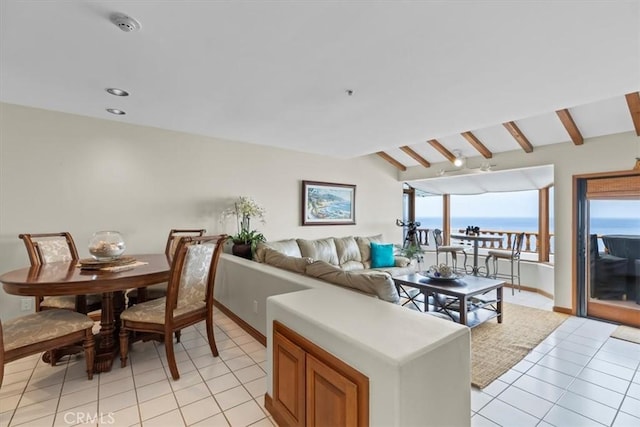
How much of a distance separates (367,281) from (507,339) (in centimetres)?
224

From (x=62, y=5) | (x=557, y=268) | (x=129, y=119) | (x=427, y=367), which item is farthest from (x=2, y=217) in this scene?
(x=557, y=268)

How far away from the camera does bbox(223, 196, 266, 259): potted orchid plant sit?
12.5 feet

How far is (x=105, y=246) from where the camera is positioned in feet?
8.57

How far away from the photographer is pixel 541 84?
255 cm

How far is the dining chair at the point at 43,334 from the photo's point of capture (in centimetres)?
185

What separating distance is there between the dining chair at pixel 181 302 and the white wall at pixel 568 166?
472 cm

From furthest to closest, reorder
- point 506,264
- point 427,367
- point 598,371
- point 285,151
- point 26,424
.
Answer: point 506,264, point 285,151, point 598,371, point 26,424, point 427,367

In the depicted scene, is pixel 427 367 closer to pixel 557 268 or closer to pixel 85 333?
pixel 85 333

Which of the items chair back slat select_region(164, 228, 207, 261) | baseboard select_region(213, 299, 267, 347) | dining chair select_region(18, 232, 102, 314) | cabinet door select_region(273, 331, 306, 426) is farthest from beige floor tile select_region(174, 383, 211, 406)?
chair back slat select_region(164, 228, 207, 261)

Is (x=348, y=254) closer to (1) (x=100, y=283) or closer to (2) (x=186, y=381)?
(2) (x=186, y=381)

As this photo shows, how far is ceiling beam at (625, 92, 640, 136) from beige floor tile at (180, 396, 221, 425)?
5.00 metres

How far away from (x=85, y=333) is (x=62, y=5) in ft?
7.24

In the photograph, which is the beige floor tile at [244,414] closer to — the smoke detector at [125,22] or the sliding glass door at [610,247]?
the smoke detector at [125,22]

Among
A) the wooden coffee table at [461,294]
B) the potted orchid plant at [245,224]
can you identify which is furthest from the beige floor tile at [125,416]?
the wooden coffee table at [461,294]
